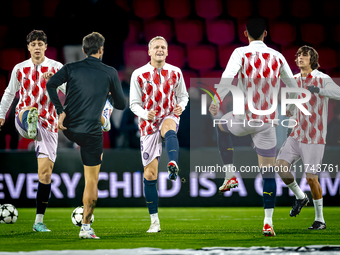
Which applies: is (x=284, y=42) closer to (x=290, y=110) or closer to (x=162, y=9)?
(x=162, y=9)

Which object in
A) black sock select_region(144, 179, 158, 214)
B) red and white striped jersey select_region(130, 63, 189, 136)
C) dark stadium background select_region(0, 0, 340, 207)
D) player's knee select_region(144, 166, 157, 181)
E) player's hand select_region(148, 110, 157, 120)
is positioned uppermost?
dark stadium background select_region(0, 0, 340, 207)

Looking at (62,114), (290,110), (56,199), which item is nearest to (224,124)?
(290,110)

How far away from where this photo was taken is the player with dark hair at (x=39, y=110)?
5750 mm

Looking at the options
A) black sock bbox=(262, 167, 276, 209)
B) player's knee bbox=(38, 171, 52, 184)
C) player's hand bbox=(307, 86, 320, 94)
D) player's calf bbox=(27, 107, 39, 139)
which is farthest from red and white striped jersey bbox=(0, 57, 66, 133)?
player's hand bbox=(307, 86, 320, 94)

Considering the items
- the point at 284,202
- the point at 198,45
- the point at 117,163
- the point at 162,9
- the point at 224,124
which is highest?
the point at 162,9

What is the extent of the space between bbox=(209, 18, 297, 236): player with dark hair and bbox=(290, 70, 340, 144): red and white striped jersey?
97cm

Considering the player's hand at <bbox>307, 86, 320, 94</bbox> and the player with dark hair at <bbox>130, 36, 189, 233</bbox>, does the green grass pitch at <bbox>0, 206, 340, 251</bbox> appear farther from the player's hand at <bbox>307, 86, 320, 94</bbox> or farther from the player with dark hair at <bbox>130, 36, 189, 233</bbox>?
the player's hand at <bbox>307, 86, 320, 94</bbox>

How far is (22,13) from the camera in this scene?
1066 centimetres

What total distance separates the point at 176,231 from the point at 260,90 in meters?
1.80

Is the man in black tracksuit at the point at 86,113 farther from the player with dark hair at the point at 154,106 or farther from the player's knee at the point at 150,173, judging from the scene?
the player's knee at the point at 150,173

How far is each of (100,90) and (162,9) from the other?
658 cm

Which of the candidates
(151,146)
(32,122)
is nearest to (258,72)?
(151,146)

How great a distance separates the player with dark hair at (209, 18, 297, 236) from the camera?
4875mm

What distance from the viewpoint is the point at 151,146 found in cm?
544
